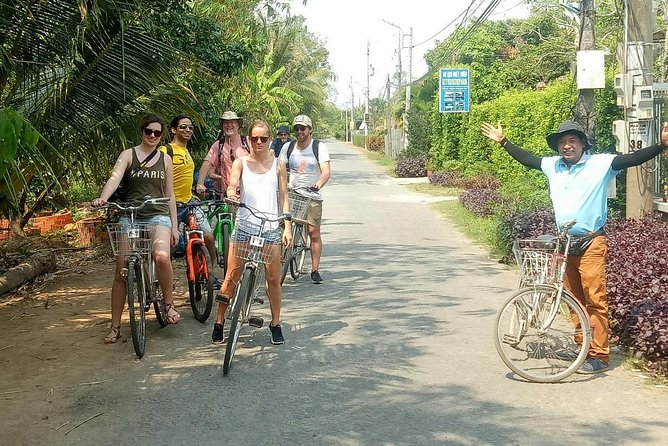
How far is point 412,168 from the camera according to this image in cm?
3288

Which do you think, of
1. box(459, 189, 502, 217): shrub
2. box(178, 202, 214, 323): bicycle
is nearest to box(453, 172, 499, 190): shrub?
box(459, 189, 502, 217): shrub

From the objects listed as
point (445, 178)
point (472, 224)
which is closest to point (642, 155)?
point (472, 224)

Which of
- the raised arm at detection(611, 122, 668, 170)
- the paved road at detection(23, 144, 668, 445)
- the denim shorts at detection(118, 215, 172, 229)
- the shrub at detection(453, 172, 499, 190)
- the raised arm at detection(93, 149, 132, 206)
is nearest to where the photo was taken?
the paved road at detection(23, 144, 668, 445)

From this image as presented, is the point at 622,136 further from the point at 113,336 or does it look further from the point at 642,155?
the point at 113,336

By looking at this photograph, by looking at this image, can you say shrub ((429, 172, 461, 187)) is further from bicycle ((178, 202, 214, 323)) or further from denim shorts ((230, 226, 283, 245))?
denim shorts ((230, 226, 283, 245))

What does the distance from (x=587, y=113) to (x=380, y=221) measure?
6418 mm

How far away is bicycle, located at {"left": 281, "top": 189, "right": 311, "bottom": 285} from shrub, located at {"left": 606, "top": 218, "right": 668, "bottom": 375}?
3274 millimetres

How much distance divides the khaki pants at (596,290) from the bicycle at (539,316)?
0.13 m

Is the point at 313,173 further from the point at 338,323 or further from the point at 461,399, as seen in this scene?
the point at 461,399

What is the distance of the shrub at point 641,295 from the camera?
597cm

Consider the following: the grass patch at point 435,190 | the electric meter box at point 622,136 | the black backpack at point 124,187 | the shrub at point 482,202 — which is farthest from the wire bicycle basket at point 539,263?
the grass patch at point 435,190

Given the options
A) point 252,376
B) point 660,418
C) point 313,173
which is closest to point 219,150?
point 313,173

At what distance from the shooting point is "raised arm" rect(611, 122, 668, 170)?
5746mm

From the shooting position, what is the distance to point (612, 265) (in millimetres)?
7738
